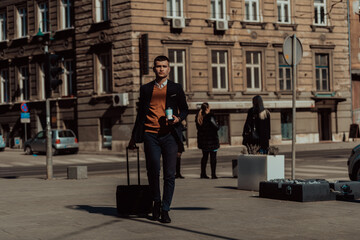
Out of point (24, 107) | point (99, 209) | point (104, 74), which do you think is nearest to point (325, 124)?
point (104, 74)

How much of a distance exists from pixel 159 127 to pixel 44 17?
32.2 meters

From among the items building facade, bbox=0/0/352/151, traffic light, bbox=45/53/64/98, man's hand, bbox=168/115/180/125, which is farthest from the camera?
building facade, bbox=0/0/352/151

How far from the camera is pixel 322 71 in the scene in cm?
3875

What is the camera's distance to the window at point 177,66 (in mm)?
34375

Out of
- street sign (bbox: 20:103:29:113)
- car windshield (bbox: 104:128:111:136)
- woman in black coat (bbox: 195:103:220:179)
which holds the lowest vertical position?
car windshield (bbox: 104:128:111:136)

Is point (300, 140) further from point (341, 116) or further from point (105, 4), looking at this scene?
point (105, 4)

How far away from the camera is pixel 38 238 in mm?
6988

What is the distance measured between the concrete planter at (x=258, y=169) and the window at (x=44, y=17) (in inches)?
1110

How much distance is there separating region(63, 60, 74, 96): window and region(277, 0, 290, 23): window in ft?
38.4

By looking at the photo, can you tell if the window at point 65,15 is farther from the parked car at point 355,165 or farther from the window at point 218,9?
the parked car at point 355,165

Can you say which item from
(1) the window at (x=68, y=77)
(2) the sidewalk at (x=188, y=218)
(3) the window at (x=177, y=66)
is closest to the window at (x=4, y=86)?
(1) the window at (x=68, y=77)

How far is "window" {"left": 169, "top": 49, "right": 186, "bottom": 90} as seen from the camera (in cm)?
3438

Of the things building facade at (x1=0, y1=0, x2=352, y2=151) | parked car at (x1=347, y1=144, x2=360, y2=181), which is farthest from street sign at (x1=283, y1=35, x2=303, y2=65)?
building facade at (x1=0, y1=0, x2=352, y2=151)

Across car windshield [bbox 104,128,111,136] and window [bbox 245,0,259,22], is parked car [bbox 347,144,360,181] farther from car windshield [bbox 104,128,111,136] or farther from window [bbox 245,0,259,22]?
window [bbox 245,0,259,22]
